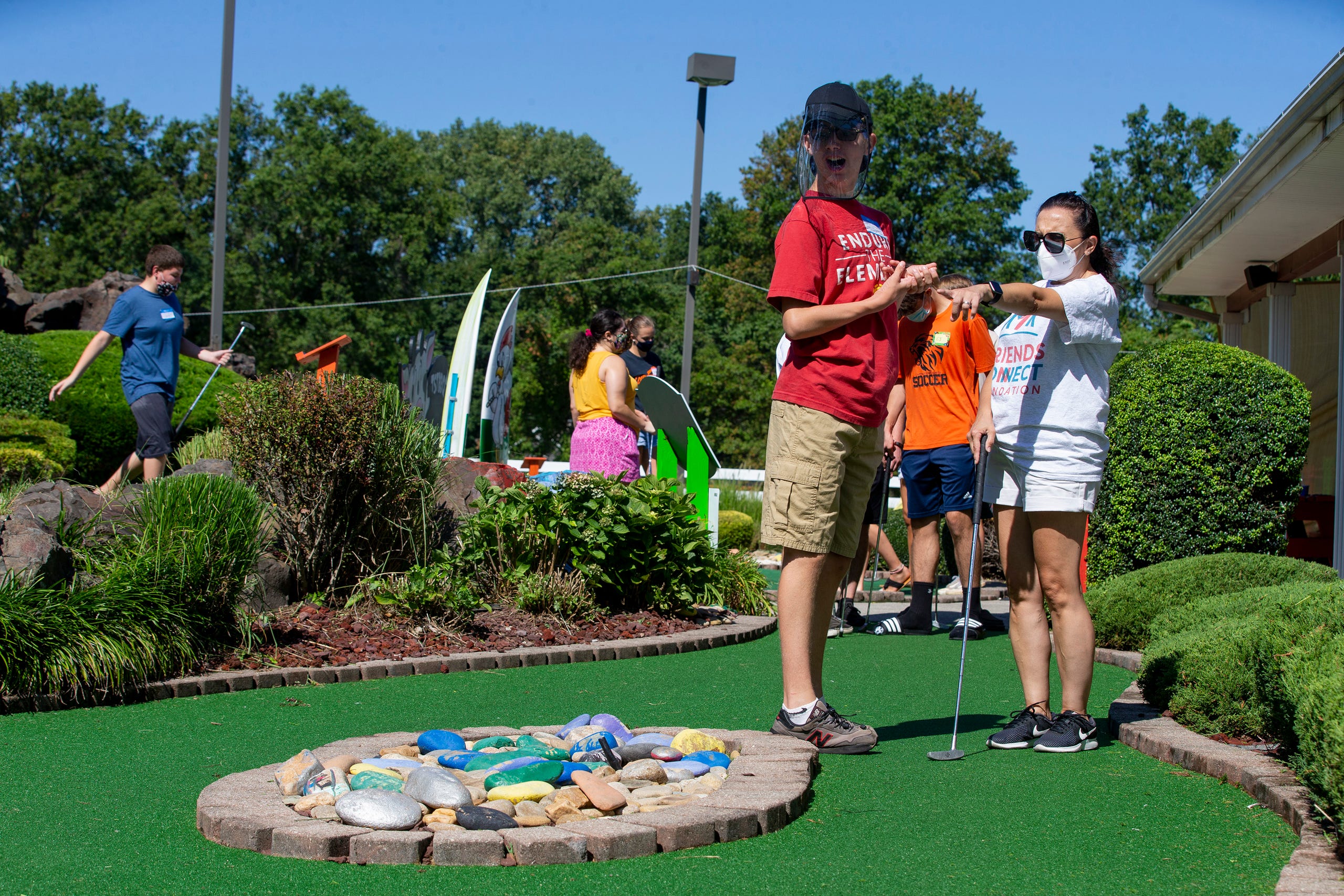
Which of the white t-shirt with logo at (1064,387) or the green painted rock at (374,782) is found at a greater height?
the white t-shirt with logo at (1064,387)

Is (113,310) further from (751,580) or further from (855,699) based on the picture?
Result: (855,699)

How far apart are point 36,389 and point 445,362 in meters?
4.41

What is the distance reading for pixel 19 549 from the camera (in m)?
4.42

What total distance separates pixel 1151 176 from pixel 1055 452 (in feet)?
158

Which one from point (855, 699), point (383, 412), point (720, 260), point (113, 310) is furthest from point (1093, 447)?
point (720, 260)

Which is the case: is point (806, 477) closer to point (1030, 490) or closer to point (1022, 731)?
point (1030, 490)

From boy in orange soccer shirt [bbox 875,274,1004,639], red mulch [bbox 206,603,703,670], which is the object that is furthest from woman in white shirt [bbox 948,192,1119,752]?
red mulch [bbox 206,603,703,670]

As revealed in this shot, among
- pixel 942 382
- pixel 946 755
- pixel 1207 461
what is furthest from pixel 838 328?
pixel 1207 461

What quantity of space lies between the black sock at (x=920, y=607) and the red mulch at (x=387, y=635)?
1.40 m

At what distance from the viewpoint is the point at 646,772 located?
3.06m

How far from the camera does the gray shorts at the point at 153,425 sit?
269 inches

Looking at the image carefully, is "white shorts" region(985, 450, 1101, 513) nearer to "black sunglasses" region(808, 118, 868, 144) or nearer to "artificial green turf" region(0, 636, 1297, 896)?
"artificial green turf" region(0, 636, 1297, 896)

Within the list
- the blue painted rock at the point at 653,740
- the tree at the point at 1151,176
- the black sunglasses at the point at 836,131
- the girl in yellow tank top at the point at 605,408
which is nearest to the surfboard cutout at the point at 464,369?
the girl in yellow tank top at the point at 605,408

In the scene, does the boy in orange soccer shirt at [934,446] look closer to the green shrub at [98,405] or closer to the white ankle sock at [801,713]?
the white ankle sock at [801,713]
